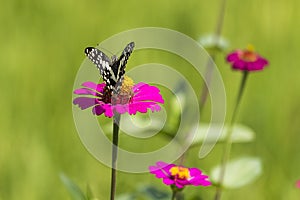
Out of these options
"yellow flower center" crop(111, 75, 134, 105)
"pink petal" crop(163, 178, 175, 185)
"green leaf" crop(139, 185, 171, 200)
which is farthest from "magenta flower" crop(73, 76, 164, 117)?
"green leaf" crop(139, 185, 171, 200)

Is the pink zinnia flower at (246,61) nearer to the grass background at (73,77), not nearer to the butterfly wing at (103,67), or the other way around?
the grass background at (73,77)

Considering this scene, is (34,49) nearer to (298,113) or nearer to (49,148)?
(49,148)

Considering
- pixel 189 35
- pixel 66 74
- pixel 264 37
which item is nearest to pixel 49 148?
pixel 66 74

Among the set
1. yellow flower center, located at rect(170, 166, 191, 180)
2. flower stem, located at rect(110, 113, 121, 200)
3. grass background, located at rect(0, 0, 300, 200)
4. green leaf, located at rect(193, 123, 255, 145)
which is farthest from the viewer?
grass background, located at rect(0, 0, 300, 200)

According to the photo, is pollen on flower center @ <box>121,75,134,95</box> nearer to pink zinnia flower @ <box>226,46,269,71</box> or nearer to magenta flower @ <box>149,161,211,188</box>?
magenta flower @ <box>149,161,211,188</box>

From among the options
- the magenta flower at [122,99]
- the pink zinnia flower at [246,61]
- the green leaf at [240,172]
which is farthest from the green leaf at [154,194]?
the magenta flower at [122,99]

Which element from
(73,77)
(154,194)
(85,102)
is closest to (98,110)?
(85,102)
